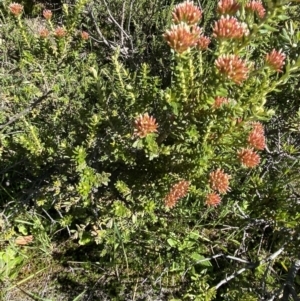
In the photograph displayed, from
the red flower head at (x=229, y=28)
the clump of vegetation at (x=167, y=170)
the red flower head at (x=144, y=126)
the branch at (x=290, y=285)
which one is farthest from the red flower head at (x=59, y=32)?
the branch at (x=290, y=285)

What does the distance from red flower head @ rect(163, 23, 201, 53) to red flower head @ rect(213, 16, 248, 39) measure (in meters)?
0.09

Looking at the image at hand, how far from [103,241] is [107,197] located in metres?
0.30

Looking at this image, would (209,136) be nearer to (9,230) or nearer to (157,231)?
(157,231)

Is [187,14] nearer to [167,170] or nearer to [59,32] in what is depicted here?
[167,170]

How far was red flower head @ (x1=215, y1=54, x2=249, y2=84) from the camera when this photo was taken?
53.9 inches

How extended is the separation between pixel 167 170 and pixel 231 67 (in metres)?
0.66

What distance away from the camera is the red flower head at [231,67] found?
1.37 metres

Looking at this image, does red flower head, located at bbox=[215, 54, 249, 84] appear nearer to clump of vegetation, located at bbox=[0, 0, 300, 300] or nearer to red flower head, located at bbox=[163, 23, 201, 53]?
clump of vegetation, located at bbox=[0, 0, 300, 300]

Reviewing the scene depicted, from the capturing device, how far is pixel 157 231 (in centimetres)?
235

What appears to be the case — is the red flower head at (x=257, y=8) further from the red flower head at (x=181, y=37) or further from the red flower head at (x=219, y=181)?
the red flower head at (x=219, y=181)

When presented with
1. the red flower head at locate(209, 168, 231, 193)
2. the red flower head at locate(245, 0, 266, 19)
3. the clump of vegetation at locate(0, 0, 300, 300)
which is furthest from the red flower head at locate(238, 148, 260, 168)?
the red flower head at locate(245, 0, 266, 19)

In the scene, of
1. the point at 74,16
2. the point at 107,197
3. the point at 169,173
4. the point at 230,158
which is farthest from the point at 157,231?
the point at 74,16

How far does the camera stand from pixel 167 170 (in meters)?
1.91

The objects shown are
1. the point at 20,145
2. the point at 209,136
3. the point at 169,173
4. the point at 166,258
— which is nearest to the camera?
the point at 209,136
